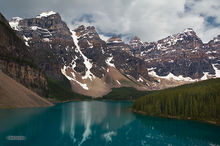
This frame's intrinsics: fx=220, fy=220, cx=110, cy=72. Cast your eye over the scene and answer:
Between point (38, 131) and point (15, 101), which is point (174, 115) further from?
point (15, 101)

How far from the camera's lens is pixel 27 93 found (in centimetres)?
13588

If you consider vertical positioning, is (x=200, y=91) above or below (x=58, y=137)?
above

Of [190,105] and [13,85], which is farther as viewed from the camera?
[13,85]

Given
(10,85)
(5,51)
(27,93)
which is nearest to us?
(10,85)

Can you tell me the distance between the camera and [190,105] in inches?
4225

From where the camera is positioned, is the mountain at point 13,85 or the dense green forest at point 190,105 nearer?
the dense green forest at point 190,105

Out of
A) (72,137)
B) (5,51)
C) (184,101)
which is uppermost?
(5,51)

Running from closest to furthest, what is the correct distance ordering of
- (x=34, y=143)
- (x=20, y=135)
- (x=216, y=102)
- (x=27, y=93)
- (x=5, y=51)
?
1. (x=34, y=143)
2. (x=20, y=135)
3. (x=216, y=102)
4. (x=27, y=93)
5. (x=5, y=51)

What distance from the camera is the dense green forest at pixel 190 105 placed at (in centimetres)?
→ 9950

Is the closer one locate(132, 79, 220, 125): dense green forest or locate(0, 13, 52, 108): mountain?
locate(132, 79, 220, 125): dense green forest

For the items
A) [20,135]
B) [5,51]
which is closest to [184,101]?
[20,135]

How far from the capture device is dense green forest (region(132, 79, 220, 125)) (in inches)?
3917

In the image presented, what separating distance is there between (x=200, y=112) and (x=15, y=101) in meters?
93.9

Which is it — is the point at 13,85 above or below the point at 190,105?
above
